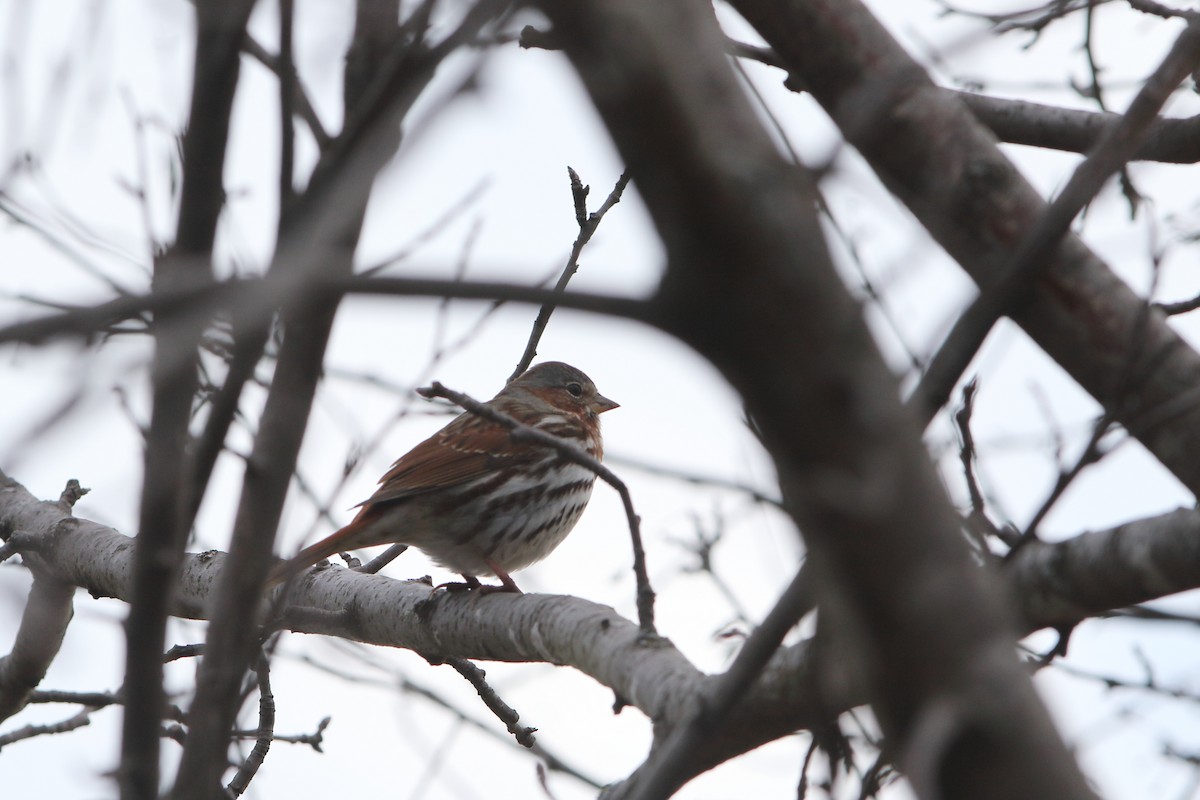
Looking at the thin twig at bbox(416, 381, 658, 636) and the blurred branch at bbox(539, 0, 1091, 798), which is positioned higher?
the thin twig at bbox(416, 381, 658, 636)

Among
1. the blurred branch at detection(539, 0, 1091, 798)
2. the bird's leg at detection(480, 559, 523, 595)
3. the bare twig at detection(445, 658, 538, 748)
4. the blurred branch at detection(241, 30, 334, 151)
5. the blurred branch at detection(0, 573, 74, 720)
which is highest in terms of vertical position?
the bird's leg at detection(480, 559, 523, 595)

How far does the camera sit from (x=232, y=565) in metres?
2.10

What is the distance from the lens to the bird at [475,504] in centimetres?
608

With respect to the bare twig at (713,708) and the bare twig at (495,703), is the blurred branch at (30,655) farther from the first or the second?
the bare twig at (713,708)

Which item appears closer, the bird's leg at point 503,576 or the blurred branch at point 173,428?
the blurred branch at point 173,428

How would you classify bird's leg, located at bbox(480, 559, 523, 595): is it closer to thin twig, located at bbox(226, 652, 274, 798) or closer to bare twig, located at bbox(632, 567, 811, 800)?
thin twig, located at bbox(226, 652, 274, 798)

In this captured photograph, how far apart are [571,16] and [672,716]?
5.10 ft

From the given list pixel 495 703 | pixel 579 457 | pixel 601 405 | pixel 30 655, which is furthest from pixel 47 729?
pixel 601 405

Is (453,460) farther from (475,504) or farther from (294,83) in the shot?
(294,83)

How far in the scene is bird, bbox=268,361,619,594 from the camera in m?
6.08

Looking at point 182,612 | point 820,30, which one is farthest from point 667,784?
point 182,612

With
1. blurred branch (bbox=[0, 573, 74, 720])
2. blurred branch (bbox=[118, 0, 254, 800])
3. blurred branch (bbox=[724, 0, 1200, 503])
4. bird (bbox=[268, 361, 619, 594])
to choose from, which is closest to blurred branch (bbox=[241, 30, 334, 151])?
blurred branch (bbox=[118, 0, 254, 800])

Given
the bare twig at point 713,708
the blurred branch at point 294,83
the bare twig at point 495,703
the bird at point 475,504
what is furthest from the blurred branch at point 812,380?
the bird at point 475,504

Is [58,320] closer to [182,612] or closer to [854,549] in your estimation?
[854,549]
